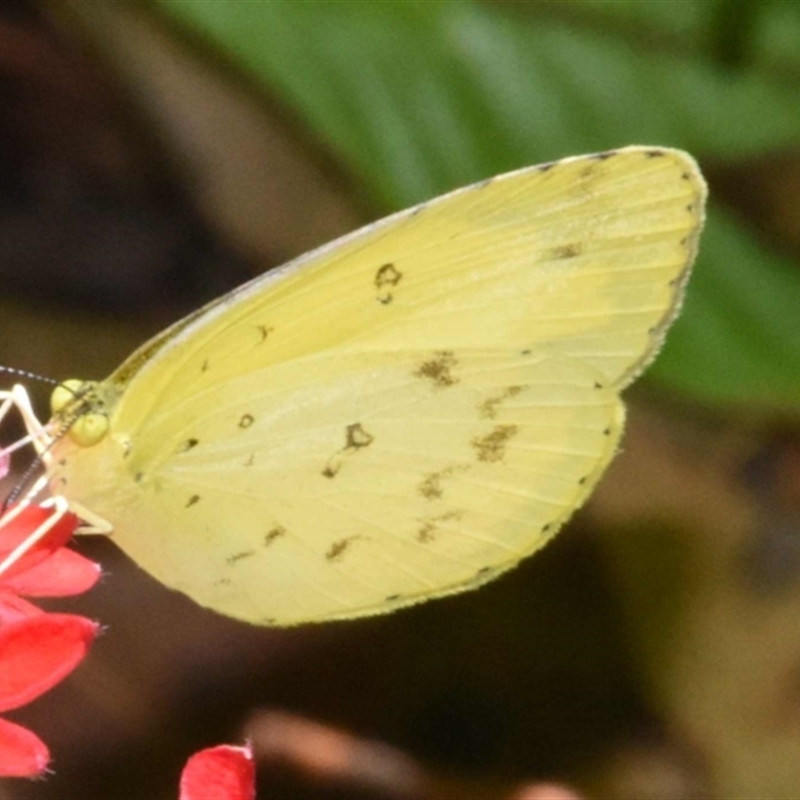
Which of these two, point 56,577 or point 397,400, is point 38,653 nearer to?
point 56,577

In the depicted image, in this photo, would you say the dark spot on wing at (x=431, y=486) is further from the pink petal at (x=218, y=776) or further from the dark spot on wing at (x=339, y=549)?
the pink petal at (x=218, y=776)

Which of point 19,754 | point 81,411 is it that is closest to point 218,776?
point 19,754

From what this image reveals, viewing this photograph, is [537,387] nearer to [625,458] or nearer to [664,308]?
[664,308]

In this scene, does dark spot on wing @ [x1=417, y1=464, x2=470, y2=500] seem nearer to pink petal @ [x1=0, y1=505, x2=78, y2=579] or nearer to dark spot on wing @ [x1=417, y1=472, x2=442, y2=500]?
dark spot on wing @ [x1=417, y1=472, x2=442, y2=500]

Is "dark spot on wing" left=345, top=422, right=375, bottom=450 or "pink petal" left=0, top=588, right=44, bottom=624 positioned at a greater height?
"pink petal" left=0, top=588, right=44, bottom=624

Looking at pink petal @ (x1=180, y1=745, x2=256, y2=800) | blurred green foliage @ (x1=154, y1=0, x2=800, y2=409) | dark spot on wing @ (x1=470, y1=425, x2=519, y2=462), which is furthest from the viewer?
blurred green foliage @ (x1=154, y1=0, x2=800, y2=409)

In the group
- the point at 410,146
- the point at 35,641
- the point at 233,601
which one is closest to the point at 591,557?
the point at 410,146

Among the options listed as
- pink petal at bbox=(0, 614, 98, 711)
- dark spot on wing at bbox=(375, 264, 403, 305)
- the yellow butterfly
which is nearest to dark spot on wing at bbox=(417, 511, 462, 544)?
the yellow butterfly

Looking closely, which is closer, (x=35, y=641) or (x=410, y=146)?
(x=35, y=641)
